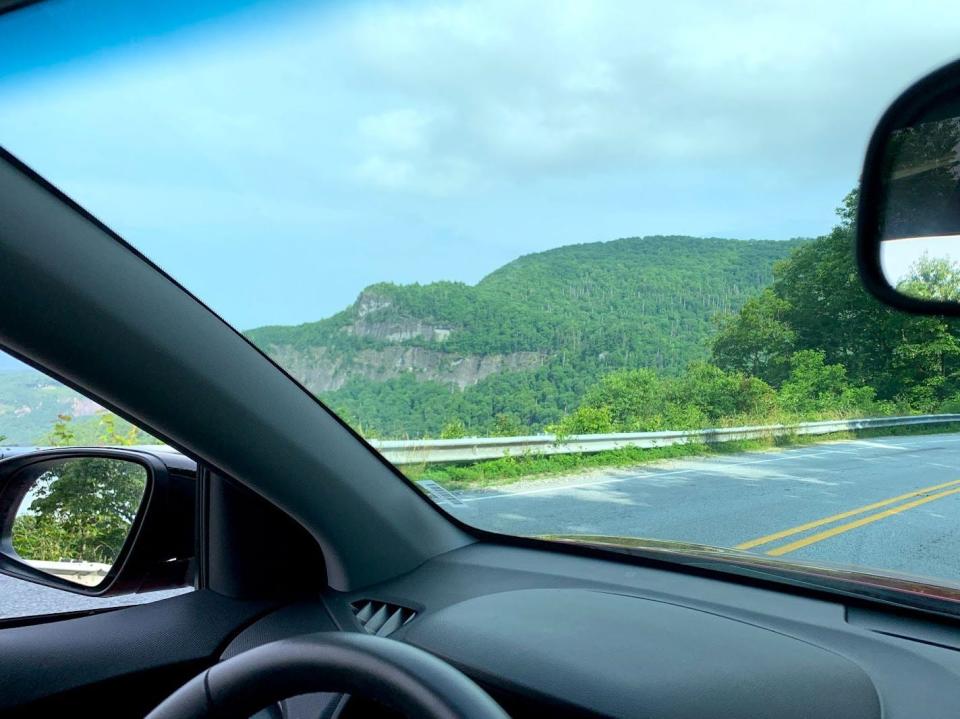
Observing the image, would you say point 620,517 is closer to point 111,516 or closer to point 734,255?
point 734,255

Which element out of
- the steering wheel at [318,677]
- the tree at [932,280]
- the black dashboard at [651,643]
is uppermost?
the tree at [932,280]

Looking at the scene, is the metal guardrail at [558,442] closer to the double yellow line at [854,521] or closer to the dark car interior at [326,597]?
the double yellow line at [854,521]

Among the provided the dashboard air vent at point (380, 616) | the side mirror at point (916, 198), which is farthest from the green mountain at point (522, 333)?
the side mirror at point (916, 198)

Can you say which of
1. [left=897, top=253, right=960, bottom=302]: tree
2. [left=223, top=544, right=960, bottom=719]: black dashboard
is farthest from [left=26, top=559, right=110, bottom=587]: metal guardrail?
[left=897, top=253, right=960, bottom=302]: tree

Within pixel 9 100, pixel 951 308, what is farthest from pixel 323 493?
pixel 9 100

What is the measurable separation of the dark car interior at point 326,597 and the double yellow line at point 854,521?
2.32ft

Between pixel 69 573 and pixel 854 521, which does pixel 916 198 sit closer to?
pixel 854 521

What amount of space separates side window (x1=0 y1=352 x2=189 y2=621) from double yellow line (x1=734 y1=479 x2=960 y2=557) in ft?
7.37

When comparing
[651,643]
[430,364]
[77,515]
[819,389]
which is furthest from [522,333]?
[77,515]

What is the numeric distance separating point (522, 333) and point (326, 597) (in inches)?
62.4

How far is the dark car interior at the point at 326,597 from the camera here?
1.62m

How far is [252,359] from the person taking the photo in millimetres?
2203

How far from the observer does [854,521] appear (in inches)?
115

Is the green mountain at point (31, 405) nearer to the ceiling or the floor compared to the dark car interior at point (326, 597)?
nearer to the ceiling
